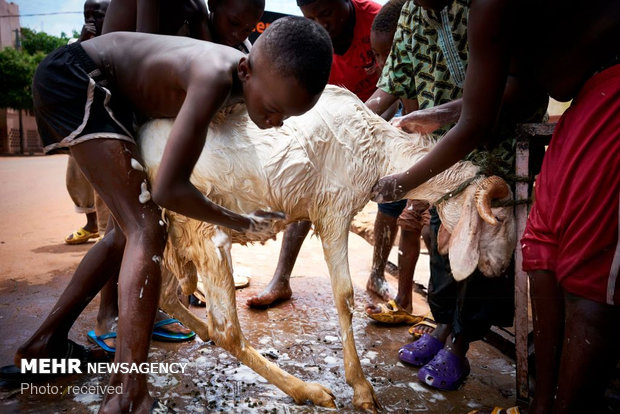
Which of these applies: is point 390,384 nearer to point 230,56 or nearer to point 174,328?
point 174,328

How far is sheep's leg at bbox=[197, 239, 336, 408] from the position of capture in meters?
2.30

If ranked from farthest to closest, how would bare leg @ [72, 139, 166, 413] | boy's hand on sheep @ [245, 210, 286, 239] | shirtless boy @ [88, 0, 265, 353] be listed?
shirtless boy @ [88, 0, 265, 353]
boy's hand on sheep @ [245, 210, 286, 239]
bare leg @ [72, 139, 166, 413]

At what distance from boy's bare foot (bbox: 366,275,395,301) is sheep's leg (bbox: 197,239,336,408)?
1761 mm

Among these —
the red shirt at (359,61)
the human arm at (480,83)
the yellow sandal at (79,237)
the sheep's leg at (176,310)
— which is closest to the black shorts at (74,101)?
the sheep's leg at (176,310)

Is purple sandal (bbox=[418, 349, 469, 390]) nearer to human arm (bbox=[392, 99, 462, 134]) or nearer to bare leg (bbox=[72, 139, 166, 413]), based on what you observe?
human arm (bbox=[392, 99, 462, 134])

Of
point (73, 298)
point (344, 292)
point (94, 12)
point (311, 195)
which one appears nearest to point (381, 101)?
point (311, 195)

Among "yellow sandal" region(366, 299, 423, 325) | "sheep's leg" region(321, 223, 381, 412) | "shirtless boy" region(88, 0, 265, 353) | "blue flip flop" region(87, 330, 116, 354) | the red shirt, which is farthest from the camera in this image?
the red shirt

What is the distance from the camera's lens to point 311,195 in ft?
8.20

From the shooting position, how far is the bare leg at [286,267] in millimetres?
3801

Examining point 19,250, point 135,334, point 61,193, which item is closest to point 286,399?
point 135,334

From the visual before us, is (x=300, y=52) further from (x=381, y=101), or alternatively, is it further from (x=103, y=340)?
(x=103, y=340)

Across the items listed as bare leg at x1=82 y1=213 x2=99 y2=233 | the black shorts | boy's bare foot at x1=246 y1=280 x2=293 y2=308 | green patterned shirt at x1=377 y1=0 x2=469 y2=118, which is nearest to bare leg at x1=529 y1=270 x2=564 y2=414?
green patterned shirt at x1=377 y1=0 x2=469 y2=118

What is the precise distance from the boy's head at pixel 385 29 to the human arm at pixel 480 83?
168 cm

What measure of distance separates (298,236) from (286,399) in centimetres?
168
